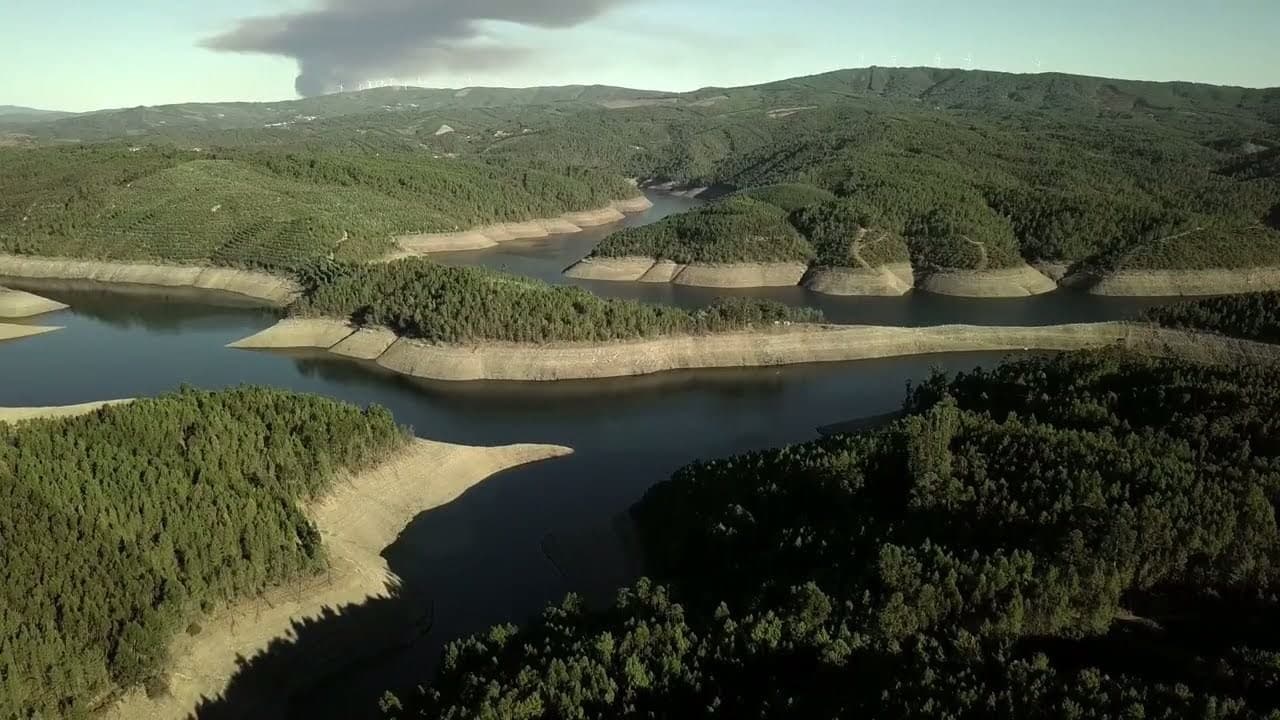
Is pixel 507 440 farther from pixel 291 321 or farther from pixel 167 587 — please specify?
pixel 291 321

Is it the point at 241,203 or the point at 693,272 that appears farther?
the point at 241,203

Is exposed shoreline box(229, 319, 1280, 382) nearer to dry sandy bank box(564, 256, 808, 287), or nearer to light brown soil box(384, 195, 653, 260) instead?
dry sandy bank box(564, 256, 808, 287)

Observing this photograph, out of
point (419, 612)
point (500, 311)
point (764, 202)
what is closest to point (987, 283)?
point (764, 202)

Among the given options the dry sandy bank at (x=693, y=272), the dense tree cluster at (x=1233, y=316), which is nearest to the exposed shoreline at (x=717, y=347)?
the dense tree cluster at (x=1233, y=316)

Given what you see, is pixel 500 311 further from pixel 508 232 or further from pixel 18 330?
pixel 508 232

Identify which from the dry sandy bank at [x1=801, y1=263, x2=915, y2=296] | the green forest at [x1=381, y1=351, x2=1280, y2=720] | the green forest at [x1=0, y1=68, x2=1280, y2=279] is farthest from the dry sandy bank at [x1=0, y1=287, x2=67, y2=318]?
the dry sandy bank at [x1=801, y1=263, x2=915, y2=296]

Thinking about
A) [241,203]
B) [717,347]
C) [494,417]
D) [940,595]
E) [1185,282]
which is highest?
[241,203]
